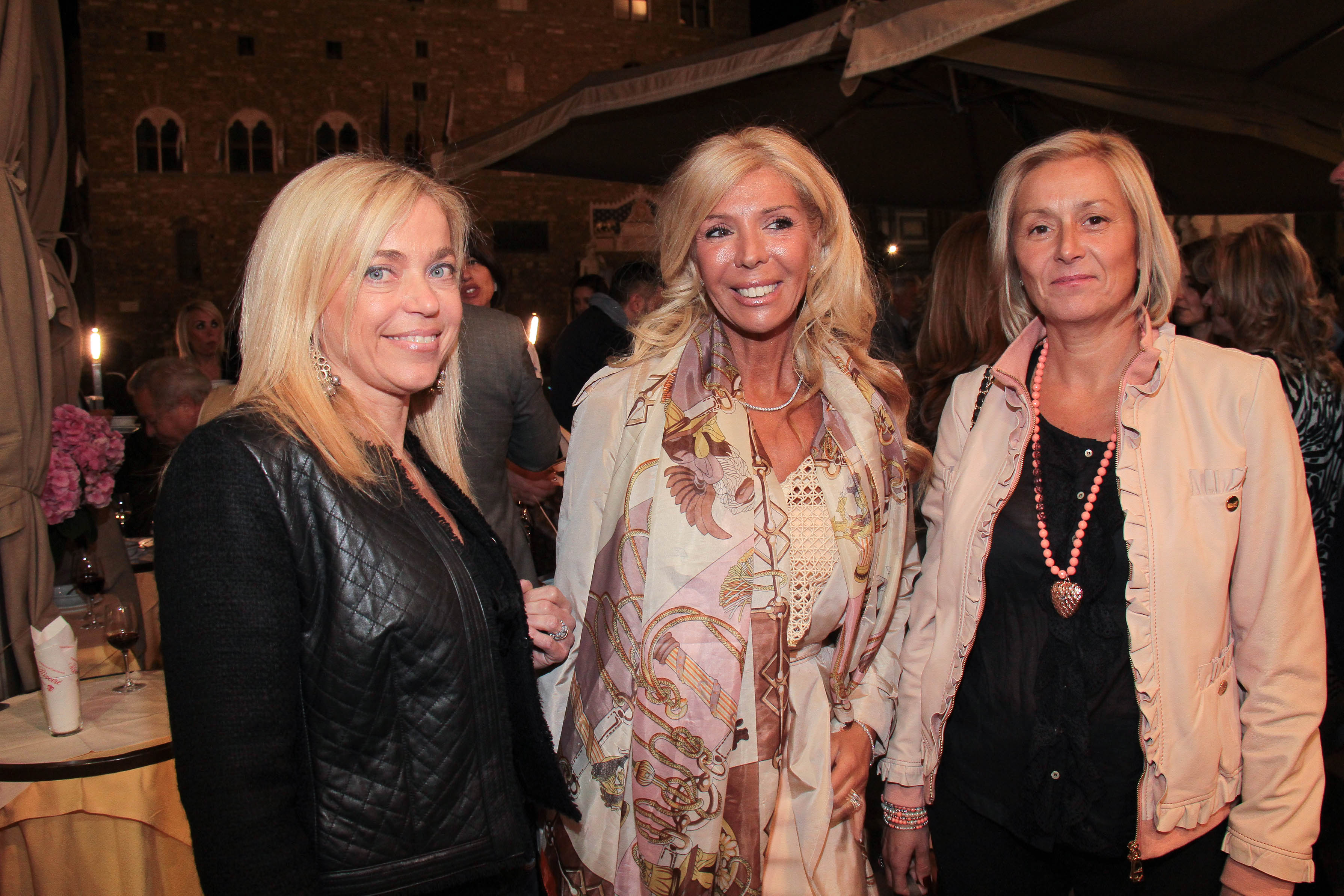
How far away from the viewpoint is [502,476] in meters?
3.30

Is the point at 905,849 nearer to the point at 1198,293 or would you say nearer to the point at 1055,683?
the point at 1055,683

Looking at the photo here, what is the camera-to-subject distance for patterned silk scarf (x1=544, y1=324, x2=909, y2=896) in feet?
5.31

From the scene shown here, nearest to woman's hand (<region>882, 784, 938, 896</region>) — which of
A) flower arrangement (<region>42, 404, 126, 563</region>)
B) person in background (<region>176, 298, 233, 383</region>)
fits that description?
flower arrangement (<region>42, 404, 126, 563</region>)

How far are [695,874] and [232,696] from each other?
95 centimetres

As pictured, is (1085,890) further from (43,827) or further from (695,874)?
(43,827)

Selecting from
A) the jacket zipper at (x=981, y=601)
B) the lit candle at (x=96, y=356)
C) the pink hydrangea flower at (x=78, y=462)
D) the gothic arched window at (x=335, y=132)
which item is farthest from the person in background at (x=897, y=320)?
the gothic arched window at (x=335, y=132)

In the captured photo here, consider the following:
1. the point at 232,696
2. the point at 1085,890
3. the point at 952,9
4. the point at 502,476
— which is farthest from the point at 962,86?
the point at 232,696

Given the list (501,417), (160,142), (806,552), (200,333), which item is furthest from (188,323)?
(160,142)

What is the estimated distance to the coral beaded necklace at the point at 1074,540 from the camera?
5.26 feet

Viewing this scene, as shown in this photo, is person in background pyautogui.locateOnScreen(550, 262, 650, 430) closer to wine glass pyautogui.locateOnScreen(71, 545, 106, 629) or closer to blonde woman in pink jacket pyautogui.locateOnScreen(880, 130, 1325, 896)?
wine glass pyautogui.locateOnScreen(71, 545, 106, 629)

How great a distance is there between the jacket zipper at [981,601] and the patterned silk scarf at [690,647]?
193mm

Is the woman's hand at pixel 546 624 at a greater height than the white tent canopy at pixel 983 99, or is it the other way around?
the white tent canopy at pixel 983 99

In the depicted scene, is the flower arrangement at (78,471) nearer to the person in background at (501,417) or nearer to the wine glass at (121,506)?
the wine glass at (121,506)

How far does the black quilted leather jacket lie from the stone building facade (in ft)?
65.4
